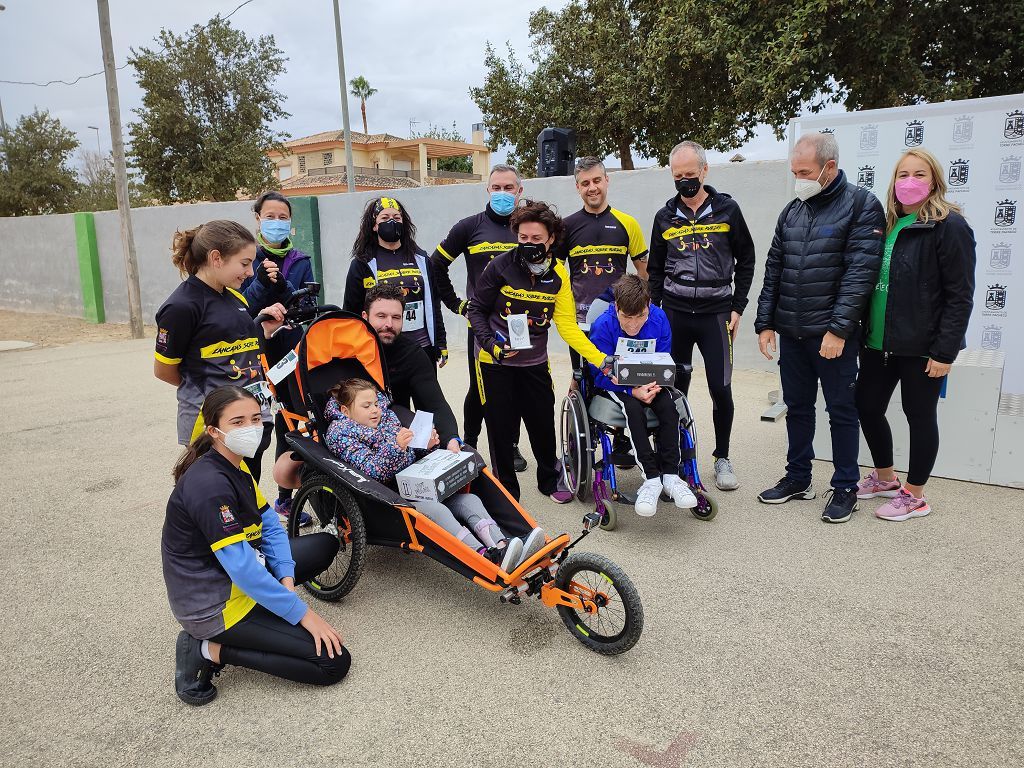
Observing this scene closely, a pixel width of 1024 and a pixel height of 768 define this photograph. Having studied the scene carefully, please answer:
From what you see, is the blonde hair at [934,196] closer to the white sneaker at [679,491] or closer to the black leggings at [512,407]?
the white sneaker at [679,491]

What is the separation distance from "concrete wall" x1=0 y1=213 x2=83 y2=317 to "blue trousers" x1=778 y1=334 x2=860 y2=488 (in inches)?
527

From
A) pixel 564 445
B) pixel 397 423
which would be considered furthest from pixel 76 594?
pixel 564 445

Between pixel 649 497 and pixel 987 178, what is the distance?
112 inches

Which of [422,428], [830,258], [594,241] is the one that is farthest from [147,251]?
[830,258]

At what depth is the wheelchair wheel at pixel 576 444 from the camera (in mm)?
3553

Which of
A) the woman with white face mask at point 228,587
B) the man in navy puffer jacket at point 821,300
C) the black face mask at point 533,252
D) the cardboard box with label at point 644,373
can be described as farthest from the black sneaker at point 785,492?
the woman with white face mask at point 228,587

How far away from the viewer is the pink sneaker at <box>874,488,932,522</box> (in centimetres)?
346

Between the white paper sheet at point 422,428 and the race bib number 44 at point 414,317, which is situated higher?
A: the race bib number 44 at point 414,317

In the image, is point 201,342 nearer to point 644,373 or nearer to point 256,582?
point 256,582

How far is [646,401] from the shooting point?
3.32 metres

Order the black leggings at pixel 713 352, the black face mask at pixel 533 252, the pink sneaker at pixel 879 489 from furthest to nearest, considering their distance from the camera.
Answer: the black leggings at pixel 713 352
the pink sneaker at pixel 879 489
the black face mask at pixel 533 252

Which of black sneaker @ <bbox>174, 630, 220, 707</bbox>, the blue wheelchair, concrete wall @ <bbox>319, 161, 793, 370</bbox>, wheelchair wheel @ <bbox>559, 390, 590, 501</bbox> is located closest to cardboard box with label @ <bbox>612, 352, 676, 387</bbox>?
the blue wheelchair

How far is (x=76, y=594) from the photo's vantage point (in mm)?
2982

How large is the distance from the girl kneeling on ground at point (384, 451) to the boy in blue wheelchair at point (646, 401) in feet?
2.78
